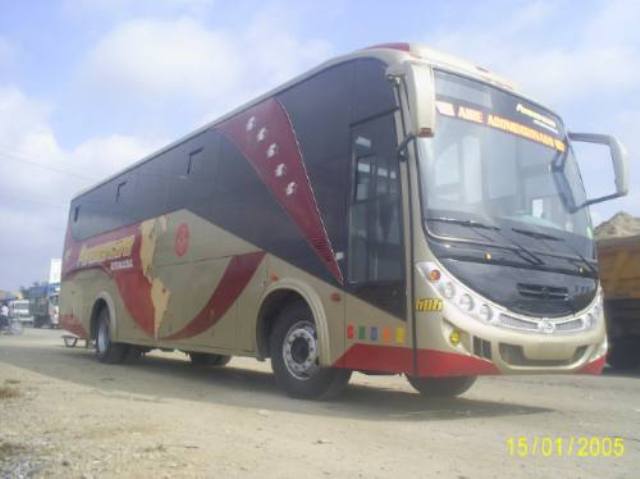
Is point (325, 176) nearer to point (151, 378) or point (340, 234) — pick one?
point (340, 234)

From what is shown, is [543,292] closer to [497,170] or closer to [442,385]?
[497,170]

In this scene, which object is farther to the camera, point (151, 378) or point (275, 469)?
point (151, 378)

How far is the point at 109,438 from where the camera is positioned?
16.1 ft

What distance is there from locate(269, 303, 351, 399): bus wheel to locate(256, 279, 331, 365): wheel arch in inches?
5.5

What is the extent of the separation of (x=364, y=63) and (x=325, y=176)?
129 centimetres

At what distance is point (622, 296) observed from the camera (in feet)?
42.0

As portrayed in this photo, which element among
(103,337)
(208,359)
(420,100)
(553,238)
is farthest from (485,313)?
(103,337)

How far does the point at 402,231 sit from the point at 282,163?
7.93 feet

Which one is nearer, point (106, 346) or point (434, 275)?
point (434, 275)

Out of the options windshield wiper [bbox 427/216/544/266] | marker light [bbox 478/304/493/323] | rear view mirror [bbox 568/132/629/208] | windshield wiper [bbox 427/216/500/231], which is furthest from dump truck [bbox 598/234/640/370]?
marker light [bbox 478/304/493/323]

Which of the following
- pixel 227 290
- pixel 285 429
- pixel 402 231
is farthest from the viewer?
pixel 227 290

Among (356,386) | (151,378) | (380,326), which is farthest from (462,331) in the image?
(151,378)

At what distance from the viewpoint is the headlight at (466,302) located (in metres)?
5.92
